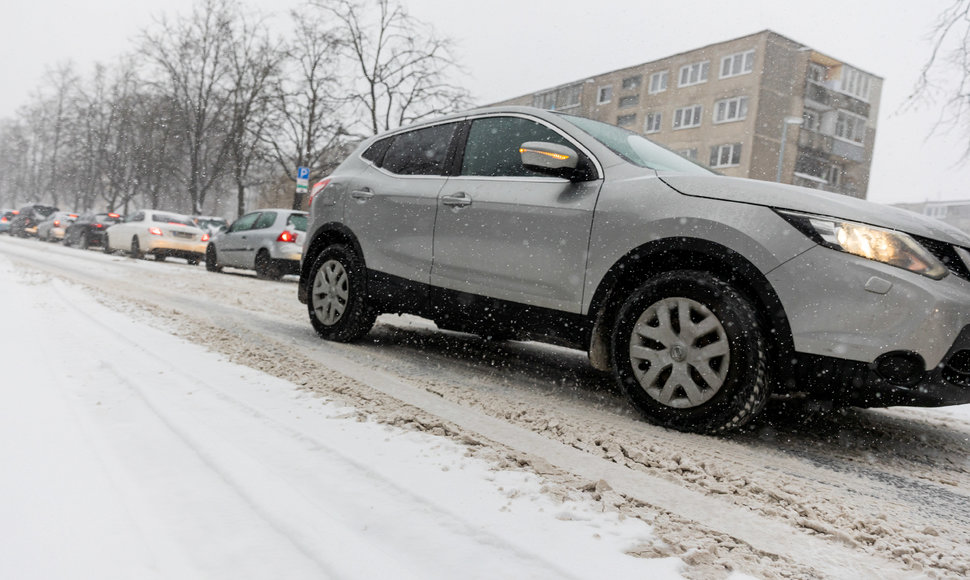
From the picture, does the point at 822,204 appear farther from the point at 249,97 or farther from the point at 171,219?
the point at 249,97

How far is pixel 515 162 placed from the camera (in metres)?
4.09

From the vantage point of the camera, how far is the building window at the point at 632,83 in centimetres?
4830

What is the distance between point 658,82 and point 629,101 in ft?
12.0

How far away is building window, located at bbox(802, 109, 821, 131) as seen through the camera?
4122 cm

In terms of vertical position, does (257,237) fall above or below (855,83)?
below

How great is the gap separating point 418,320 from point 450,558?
5.74 m

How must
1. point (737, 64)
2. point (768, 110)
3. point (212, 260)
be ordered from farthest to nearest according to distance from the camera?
point (737, 64), point (768, 110), point (212, 260)

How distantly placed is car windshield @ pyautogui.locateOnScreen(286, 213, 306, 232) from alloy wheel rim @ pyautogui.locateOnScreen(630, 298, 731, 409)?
11190 millimetres

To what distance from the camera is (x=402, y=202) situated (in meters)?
4.70

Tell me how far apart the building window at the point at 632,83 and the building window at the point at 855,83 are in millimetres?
12899

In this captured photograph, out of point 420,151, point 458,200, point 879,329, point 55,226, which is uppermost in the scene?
point 420,151

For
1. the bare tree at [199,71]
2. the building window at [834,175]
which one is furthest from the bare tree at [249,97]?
the building window at [834,175]

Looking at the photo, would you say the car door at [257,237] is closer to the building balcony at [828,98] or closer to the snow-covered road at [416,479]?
the snow-covered road at [416,479]

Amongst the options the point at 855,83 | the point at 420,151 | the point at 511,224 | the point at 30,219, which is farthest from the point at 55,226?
the point at 855,83
